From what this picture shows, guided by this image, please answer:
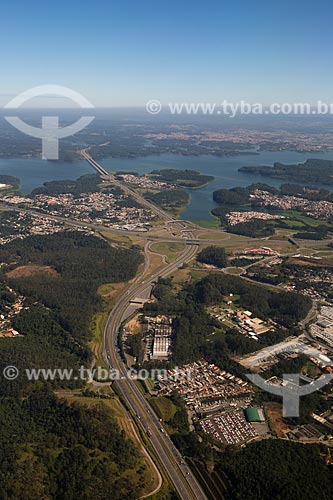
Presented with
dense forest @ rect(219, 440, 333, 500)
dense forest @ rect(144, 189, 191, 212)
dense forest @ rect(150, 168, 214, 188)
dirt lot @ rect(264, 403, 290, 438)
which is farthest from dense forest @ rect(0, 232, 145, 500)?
dense forest @ rect(150, 168, 214, 188)

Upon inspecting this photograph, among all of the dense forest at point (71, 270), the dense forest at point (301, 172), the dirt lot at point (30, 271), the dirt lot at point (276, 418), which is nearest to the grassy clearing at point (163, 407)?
the dirt lot at point (276, 418)

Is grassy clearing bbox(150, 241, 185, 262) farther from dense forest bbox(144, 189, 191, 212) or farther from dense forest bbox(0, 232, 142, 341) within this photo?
dense forest bbox(144, 189, 191, 212)

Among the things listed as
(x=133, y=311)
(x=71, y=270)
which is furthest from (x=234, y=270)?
(x=71, y=270)

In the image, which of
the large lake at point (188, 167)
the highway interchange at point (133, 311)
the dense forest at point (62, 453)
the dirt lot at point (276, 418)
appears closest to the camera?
the dense forest at point (62, 453)

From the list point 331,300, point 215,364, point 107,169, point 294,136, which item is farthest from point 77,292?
point 294,136

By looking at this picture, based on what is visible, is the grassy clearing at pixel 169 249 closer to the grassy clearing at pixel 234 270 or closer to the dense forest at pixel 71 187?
the grassy clearing at pixel 234 270

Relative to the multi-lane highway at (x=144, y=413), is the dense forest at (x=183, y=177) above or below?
above
